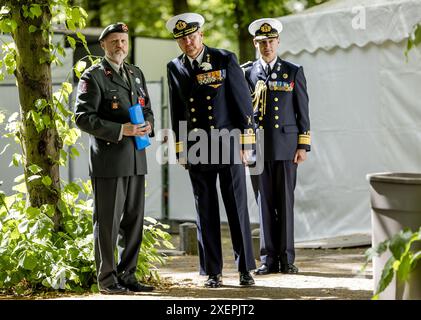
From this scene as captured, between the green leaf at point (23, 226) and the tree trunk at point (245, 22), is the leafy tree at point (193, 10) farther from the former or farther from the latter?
the green leaf at point (23, 226)

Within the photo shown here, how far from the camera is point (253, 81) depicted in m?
9.11

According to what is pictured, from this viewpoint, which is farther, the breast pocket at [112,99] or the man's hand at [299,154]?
the man's hand at [299,154]

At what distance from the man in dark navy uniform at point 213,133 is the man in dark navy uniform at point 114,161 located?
1.37 feet

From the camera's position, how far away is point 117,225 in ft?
24.6

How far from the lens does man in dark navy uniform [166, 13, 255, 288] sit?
25.5ft

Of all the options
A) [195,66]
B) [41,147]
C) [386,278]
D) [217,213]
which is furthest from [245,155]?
[386,278]

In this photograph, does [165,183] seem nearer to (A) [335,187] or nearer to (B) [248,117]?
(A) [335,187]

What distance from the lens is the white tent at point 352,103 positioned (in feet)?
35.8

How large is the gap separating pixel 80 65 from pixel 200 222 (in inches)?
62.9

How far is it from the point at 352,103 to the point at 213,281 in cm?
423

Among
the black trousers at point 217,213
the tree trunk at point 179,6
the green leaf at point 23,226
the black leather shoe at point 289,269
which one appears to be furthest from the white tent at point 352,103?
the tree trunk at point 179,6

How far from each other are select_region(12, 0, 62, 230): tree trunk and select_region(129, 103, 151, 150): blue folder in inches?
41.3

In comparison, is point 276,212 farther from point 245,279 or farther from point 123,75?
point 123,75

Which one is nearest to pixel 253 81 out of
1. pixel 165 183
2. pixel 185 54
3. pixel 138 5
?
pixel 185 54
